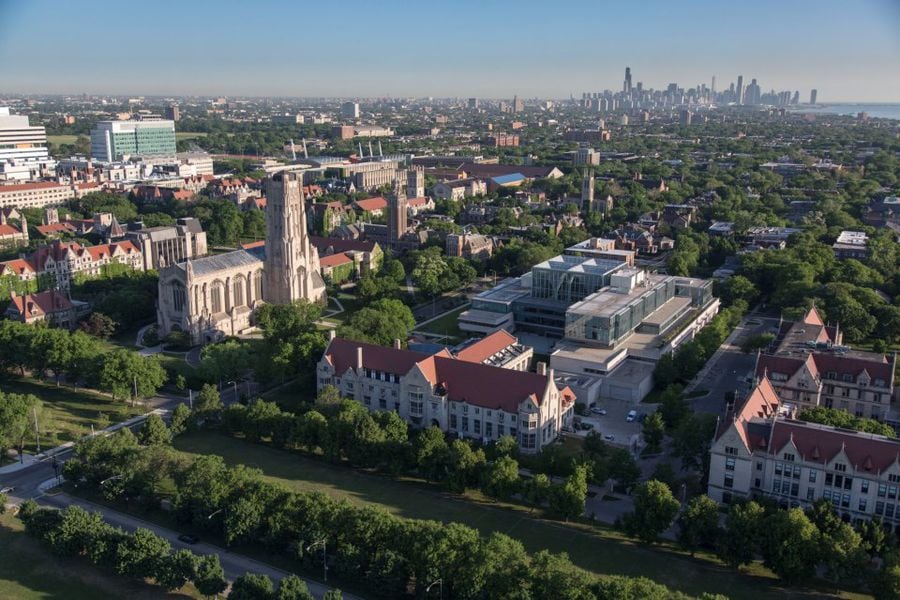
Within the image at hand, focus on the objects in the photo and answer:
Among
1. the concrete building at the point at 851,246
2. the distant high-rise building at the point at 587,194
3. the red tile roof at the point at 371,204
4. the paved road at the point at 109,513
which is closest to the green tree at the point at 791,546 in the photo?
the paved road at the point at 109,513

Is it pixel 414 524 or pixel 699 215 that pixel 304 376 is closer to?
pixel 414 524

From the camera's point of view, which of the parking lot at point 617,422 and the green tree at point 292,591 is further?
the parking lot at point 617,422

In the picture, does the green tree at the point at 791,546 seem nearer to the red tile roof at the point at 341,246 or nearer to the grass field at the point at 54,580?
the grass field at the point at 54,580

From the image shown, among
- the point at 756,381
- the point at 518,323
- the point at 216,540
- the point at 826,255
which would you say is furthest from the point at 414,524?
the point at 826,255

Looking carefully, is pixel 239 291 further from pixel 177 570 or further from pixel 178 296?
pixel 177 570

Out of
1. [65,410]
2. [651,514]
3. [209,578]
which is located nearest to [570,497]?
[651,514]

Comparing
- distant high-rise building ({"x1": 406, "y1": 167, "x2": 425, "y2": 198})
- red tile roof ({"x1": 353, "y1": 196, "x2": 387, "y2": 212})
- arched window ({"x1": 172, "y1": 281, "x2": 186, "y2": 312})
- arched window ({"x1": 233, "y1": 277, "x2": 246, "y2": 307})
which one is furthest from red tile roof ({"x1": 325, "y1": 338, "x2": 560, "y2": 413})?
distant high-rise building ({"x1": 406, "y1": 167, "x2": 425, "y2": 198})

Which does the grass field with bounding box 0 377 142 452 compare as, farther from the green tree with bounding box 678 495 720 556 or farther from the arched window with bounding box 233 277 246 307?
the green tree with bounding box 678 495 720 556
